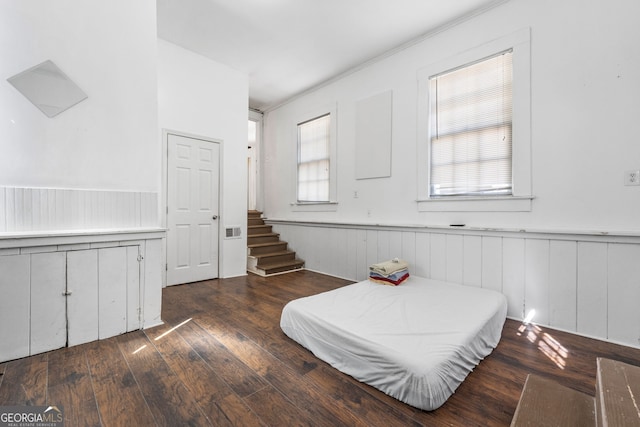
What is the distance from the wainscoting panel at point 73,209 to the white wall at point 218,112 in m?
1.64

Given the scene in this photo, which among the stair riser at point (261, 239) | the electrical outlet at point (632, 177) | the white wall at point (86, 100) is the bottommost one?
the stair riser at point (261, 239)

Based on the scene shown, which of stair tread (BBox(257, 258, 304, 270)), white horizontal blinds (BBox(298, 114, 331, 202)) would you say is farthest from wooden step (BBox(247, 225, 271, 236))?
white horizontal blinds (BBox(298, 114, 331, 202))

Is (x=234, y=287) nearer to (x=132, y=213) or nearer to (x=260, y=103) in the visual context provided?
(x=132, y=213)

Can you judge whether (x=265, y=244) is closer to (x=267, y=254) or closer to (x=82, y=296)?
(x=267, y=254)

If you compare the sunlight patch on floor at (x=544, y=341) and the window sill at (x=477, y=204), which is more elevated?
the window sill at (x=477, y=204)

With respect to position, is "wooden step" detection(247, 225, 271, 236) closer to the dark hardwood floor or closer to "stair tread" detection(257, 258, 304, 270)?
"stair tread" detection(257, 258, 304, 270)

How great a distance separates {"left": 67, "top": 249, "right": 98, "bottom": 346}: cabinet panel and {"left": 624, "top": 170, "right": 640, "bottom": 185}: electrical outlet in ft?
13.9

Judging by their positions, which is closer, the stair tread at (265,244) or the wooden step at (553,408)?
the wooden step at (553,408)

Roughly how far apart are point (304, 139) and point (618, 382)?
4870 mm

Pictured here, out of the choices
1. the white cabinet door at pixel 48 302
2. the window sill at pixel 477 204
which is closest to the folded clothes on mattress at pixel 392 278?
the window sill at pixel 477 204

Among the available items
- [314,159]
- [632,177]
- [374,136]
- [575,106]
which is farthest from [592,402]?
[314,159]

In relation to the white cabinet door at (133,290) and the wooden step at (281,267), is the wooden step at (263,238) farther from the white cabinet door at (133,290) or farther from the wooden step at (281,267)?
the white cabinet door at (133,290)

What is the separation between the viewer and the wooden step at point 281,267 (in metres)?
4.42

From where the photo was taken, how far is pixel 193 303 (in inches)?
122
